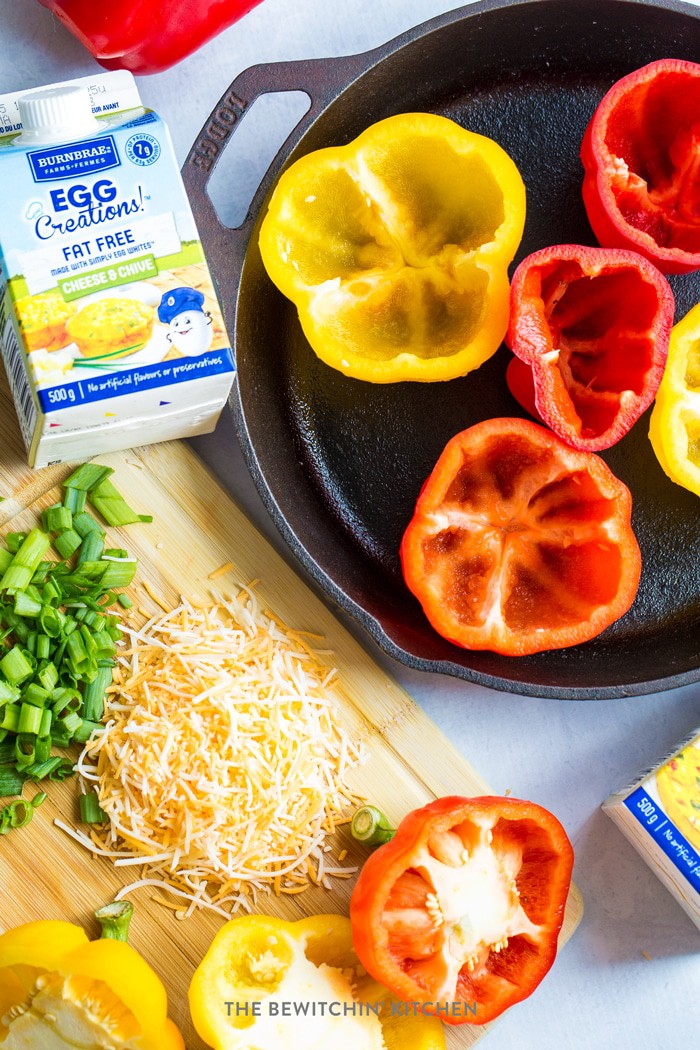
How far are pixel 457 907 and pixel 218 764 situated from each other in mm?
476

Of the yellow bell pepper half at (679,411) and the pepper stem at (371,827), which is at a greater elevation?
the yellow bell pepper half at (679,411)

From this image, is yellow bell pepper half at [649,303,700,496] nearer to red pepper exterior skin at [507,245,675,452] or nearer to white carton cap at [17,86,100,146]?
red pepper exterior skin at [507,245,675,452]

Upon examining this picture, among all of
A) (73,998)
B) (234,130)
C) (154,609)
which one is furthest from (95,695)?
(234,130)

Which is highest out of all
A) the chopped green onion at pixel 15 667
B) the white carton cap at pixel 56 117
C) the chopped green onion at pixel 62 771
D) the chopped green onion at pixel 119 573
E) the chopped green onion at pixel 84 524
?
the white carton cap at pixel 56 117

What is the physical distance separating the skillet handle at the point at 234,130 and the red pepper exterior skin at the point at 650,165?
0.46 m

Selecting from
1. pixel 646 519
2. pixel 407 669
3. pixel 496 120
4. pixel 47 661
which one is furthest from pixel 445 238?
pixel 47 661

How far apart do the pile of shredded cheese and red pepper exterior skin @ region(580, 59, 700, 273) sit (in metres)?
0.97

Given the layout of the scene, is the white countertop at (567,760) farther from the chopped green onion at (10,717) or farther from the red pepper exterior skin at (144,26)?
the chopped green onion at (10,717)

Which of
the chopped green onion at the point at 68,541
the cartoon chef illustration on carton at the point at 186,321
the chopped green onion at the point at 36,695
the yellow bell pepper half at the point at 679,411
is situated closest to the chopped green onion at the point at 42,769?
the chopped green onion at the point at 36,695

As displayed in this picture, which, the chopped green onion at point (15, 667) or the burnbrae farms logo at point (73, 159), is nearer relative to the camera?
the burnbrae farms logo at point (73, 159)

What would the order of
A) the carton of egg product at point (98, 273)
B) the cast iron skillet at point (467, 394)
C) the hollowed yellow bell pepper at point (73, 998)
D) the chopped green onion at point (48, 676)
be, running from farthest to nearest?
the cast iron skillet at point (467, 394), the chopped green onion at point (48, 676), the hollowed yellow bell pepper at point (73, 998), the carton of egg product at point (98, 273)

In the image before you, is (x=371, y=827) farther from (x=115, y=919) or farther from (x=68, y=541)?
(x=68, y=541)

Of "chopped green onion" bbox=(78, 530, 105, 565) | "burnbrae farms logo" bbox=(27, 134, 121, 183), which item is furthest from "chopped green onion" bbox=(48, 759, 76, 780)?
"burnbrae farms logo" bbox=(27, 134, 121, 183)

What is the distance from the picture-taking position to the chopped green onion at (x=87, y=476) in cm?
177
